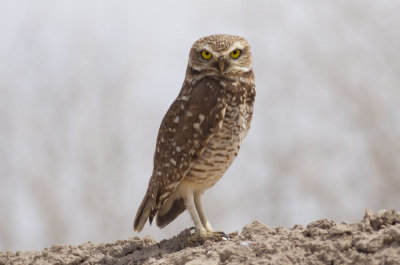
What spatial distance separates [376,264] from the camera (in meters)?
3.70

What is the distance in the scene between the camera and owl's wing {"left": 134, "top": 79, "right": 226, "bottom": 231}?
5.24m

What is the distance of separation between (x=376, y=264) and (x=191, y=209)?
198 centimetres

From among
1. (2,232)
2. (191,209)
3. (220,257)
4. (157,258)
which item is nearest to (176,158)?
(191,209)

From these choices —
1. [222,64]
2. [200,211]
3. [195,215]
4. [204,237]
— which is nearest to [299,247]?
[204,237]

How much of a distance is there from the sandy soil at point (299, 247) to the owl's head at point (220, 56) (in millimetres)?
1199

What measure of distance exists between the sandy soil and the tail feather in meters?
0.32

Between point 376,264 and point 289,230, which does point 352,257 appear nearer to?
point 376,264

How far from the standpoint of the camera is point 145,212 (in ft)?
18.4

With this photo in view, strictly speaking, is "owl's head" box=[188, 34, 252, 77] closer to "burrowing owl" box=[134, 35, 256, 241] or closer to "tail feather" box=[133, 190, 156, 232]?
"burrowing owl" box=[134, 35, 256, 241]

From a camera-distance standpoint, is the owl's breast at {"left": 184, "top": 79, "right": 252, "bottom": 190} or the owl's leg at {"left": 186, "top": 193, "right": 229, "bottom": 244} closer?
the owl's leg at {"left": 186, "top": 193, "right": 229, "bottom": 244}

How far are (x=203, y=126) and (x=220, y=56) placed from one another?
556 millimetres

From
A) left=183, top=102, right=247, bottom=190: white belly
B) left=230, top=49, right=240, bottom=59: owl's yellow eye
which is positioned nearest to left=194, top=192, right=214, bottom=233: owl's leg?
left=183, top=102, right=247, bottom=190: white belly

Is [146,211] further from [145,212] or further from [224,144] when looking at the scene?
[224,144]

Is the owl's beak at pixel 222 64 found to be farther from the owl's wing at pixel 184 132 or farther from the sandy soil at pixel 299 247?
the sandy soil at pixel 299 247
